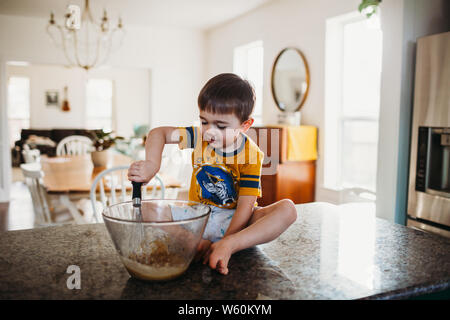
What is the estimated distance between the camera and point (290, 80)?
3.97 meters

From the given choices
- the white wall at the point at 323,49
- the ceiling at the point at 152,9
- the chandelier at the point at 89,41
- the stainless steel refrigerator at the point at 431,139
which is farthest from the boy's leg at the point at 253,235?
the chandelier at the point at 89,41

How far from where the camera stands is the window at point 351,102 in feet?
10.6

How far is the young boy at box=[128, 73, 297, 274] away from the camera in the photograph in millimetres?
786

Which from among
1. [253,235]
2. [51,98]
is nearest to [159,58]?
[51,98]

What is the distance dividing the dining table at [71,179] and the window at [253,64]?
1.92 meters

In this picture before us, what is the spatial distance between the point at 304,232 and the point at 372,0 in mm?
2105

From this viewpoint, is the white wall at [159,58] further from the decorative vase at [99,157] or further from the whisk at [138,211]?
the whisk at [138,211]

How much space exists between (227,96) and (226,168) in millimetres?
180

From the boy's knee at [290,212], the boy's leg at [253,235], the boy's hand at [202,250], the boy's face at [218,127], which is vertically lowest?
the boy's hand at [202,250]

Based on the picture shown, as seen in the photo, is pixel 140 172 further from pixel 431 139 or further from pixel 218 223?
pixel 431 139

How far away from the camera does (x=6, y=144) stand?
5.10 m

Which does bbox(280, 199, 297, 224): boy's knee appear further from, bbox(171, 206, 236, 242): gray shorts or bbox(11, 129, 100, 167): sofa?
bbox(11, 129, 100, 167): sofa

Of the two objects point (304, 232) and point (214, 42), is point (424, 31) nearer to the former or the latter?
point (304, 232)
